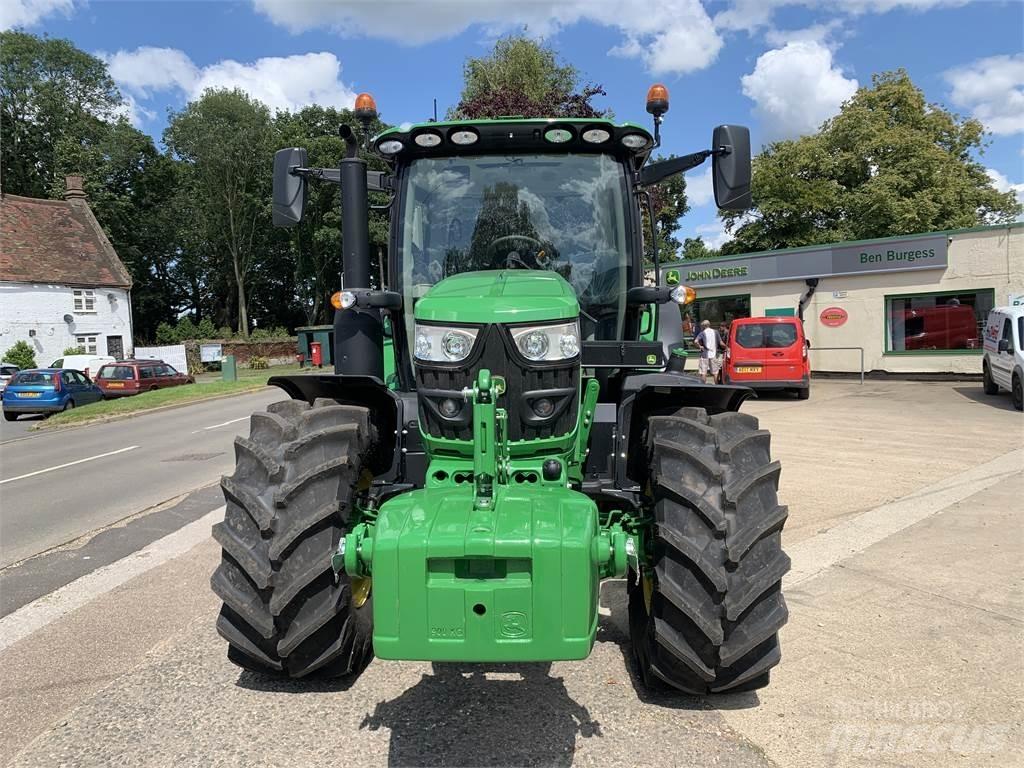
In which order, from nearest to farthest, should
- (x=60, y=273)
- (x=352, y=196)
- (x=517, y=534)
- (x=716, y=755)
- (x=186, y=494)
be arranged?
(x=517, y=534) < (x=716, y=755) < (x=352, y=196) < (x=186, y=494) < (x=60, y=273)

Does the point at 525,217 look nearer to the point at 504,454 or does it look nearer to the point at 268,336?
the point at 504,454

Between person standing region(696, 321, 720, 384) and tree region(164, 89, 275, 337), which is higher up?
tree region(164, 89, 275, 337)

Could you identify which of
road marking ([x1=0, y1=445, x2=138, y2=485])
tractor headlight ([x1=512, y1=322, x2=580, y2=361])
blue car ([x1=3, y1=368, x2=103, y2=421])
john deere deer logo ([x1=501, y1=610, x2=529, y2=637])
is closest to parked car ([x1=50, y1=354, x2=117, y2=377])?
blue car ([x1=3, y1=368, x2=103, y2=421])

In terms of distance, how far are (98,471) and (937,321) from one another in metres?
19.5

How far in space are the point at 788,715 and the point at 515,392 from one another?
1.81 metres

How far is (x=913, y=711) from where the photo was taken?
10.5 feet

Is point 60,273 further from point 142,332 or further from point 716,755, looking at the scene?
point 716,755

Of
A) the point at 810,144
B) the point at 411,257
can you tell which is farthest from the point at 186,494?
the point at 810,144

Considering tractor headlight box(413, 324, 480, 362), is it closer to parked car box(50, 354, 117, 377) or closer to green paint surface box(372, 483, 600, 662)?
green paint surface box(372, 483, 600, 662)

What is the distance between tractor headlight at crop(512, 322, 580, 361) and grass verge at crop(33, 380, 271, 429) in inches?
744

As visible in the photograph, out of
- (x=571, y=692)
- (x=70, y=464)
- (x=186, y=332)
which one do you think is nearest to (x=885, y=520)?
(x=571, y=692)

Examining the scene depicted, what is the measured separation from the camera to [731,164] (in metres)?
4.05

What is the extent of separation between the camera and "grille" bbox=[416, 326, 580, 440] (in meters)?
3.12

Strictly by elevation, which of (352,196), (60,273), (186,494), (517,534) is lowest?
(186,494)
